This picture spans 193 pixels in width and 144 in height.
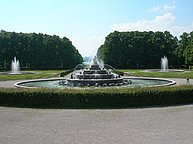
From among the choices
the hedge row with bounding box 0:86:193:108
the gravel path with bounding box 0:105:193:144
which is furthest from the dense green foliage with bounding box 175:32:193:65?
the gravel path with bounding box 0:105:193:144

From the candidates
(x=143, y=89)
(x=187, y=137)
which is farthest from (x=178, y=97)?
(x=187, y=137)

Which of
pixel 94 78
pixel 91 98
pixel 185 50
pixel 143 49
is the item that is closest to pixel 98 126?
pixel 91 98

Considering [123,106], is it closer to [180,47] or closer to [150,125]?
[150,125]

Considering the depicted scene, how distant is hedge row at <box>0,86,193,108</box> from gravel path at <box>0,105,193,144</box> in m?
1.30

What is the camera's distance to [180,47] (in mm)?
85562

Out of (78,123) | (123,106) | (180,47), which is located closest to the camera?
(78,123)

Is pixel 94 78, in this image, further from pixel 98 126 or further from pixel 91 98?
pixel 98 126

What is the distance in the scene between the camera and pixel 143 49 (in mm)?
87938

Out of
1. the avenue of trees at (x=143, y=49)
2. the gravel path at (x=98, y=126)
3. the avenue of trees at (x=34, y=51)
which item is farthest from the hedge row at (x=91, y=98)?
the avenue of trees at (x=143, y=49)

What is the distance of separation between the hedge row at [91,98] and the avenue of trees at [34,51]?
228 ft

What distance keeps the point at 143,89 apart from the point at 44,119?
6488mm

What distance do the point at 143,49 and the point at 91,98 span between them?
7323 cm

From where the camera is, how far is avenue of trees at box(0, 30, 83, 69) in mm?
84438

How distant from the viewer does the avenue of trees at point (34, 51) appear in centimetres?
8444
